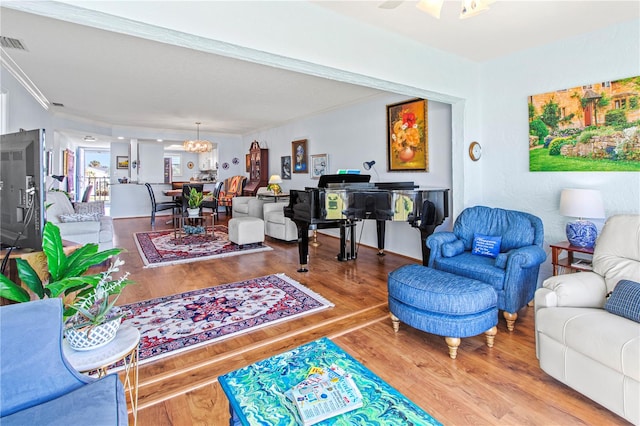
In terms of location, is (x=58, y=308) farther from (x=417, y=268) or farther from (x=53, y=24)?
(x=53, y=24)

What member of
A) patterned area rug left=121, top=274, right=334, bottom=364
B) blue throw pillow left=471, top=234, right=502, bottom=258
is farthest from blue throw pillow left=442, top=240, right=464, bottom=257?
patterned area rug left=121, top=274, right=334, bottom=364

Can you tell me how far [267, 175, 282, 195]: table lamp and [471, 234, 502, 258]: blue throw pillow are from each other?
4.76 m

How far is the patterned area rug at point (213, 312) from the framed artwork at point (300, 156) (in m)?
3.80

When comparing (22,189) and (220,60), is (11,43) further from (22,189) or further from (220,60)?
(22,189)

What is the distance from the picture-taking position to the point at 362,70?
2.97m

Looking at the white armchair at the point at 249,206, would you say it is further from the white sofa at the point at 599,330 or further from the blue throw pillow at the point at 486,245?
the white sofa at the point at 599,330

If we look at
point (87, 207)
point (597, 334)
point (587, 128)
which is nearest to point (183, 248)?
point (87, 207)

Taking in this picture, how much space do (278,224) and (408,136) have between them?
2.67 meters

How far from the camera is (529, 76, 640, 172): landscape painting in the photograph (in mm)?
2982

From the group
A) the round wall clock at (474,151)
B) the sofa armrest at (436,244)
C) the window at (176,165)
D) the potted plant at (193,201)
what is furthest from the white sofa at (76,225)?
the window at (176,165)

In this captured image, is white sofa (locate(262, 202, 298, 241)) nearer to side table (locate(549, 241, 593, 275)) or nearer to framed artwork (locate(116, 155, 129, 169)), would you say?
side table (locate(549, 241, 593, 275))

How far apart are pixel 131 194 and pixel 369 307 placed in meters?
8.92

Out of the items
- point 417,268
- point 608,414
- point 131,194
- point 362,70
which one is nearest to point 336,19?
point 362,70

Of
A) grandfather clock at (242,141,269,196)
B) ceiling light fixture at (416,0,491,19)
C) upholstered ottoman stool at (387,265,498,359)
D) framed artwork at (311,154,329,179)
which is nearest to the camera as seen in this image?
ceiling light fixture at (416,0,491,19)
